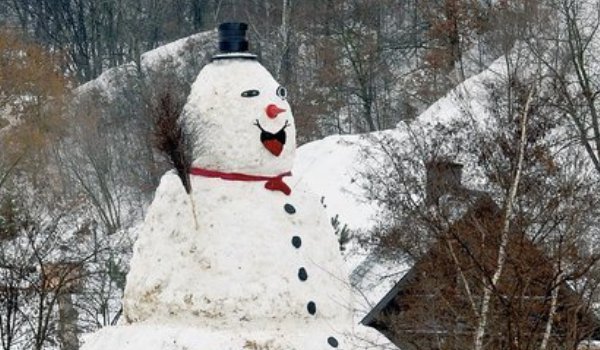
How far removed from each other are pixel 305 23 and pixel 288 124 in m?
34.5

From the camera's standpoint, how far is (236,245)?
10016 mm

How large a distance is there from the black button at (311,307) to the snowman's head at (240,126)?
3.76ft

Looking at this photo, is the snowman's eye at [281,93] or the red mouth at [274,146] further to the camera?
the snowman's eye at [281,93]

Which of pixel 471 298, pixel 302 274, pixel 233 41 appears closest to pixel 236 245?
pixel 302 274

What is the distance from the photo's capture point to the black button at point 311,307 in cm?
1008

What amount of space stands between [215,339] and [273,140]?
1729 millimetres

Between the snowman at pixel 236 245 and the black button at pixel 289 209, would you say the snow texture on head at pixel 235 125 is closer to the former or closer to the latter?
the snowman at pixel 236 245

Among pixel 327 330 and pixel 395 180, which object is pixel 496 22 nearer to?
pixel 395 180

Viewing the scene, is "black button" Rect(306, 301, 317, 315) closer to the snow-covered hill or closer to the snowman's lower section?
the snowman's lower section

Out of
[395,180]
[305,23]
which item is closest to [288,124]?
[395,180]

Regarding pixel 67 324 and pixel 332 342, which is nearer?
pixel 332 342

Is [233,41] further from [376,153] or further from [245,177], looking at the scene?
[376,153]

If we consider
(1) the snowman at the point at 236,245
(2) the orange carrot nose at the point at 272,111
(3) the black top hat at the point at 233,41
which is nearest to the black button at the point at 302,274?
(1) the snowman at the point at 236,245

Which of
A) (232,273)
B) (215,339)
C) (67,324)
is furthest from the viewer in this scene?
(67,324)
